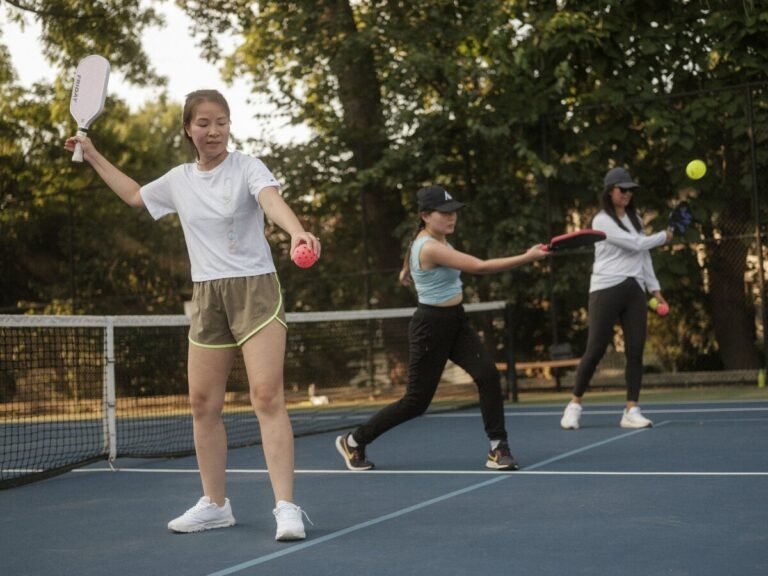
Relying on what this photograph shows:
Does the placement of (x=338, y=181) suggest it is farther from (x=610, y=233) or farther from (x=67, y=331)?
(x=610, y=233)

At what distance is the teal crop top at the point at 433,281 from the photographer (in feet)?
23.3

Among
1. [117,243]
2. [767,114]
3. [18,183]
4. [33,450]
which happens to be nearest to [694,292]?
[767,114]

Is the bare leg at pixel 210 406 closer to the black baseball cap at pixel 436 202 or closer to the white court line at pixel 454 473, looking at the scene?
the white court line at pixel 454 473

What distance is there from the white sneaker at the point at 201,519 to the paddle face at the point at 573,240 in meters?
2.08

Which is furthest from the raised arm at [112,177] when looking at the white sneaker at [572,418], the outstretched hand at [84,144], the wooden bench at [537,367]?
the wooden bench at [537,367]

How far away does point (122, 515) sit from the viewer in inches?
237

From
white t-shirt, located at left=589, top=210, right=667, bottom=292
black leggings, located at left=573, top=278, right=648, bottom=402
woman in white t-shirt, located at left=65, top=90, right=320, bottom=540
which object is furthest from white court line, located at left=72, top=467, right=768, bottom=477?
white t-shirt, located at left=589, top=210, right=667, bottom=292

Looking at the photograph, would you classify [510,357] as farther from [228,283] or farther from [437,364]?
[228,283]

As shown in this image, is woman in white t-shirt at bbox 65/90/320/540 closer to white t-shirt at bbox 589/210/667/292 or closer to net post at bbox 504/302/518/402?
white t-shirt at bbox 589/210/667/292

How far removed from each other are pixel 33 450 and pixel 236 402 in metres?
5.16

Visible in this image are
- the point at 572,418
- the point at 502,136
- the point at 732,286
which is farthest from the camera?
the point at 502,136

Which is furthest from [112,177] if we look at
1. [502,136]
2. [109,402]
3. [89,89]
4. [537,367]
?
[502,136]

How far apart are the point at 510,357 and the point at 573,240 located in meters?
6.85

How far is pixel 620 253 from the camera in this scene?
8953mm
